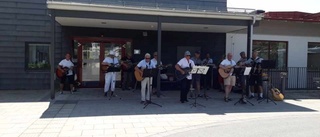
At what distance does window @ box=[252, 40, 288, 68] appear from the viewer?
47.6 ft

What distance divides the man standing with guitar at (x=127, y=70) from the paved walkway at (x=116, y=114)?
1.64 metres

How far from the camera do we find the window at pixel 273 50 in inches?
571

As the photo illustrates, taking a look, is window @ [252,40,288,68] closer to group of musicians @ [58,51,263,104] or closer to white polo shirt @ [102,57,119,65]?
group of musicians @ [58,51,263,104]

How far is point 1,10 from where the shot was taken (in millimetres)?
11984

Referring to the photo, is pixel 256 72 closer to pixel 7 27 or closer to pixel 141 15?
pixel 141 15

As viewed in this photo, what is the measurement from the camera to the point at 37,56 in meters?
12.6

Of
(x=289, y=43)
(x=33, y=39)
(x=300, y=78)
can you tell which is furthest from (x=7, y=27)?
(x=300, y=78)

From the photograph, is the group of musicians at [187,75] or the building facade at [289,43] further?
the building facade at [289,43]

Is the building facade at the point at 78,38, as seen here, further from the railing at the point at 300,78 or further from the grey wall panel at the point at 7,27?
the railing at the point at 300,78

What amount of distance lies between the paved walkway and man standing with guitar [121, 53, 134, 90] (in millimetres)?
1639

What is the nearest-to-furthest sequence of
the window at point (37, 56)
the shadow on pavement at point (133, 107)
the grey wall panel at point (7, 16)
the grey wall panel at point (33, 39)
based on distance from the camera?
the shadow on pavement at point (133, 107)
the grey wall panel at point (7, 16)
the grey wall panel at point (33, 39)
the window at point (37, 56)

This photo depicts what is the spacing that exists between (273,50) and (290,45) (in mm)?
878

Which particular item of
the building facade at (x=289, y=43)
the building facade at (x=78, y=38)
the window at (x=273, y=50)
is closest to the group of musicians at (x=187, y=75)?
the building facade at (x=78, y=38)

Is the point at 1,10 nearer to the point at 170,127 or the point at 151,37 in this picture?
the point at 151,37
